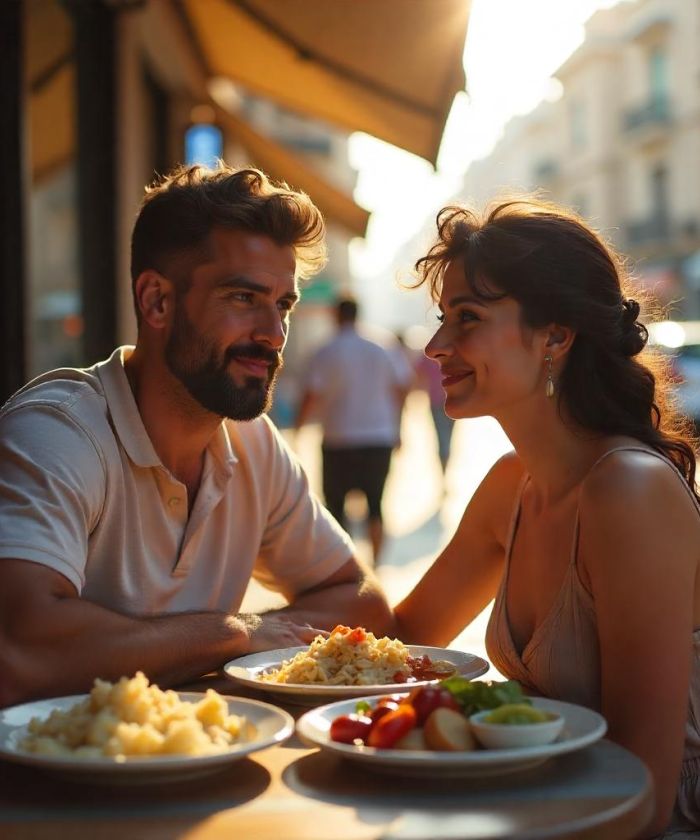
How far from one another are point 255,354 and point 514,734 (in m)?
1.65

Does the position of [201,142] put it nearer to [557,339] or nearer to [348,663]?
[557,339]

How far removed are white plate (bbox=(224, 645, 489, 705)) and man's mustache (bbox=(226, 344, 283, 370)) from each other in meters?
0.85

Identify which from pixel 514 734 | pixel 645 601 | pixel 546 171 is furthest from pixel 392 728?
pixel 546 171

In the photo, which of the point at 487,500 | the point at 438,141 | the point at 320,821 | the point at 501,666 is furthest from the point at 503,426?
the point at 438,141

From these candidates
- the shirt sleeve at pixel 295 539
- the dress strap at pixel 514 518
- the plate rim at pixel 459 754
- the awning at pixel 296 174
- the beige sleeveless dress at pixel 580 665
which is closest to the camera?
the plate rim at pixel 459 754

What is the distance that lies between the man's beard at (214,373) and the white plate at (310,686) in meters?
0.73

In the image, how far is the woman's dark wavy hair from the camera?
2.70m

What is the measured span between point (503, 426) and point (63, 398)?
108cm

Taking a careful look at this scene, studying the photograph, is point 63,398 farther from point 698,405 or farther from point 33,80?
point 698,405

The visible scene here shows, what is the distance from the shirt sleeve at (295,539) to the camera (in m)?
3.33

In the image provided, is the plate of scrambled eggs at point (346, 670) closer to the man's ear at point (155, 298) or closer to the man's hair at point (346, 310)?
the man's ear at point (155, 298)

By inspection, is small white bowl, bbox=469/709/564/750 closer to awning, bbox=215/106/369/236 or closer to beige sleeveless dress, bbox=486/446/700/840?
beige sleeveless dress, bbox=486/446/700/840

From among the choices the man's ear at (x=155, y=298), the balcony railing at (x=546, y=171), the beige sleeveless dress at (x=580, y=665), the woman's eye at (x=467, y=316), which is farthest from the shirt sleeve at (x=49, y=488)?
the balcony railing at (x=546, y=171)

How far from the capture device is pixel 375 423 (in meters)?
9.23
